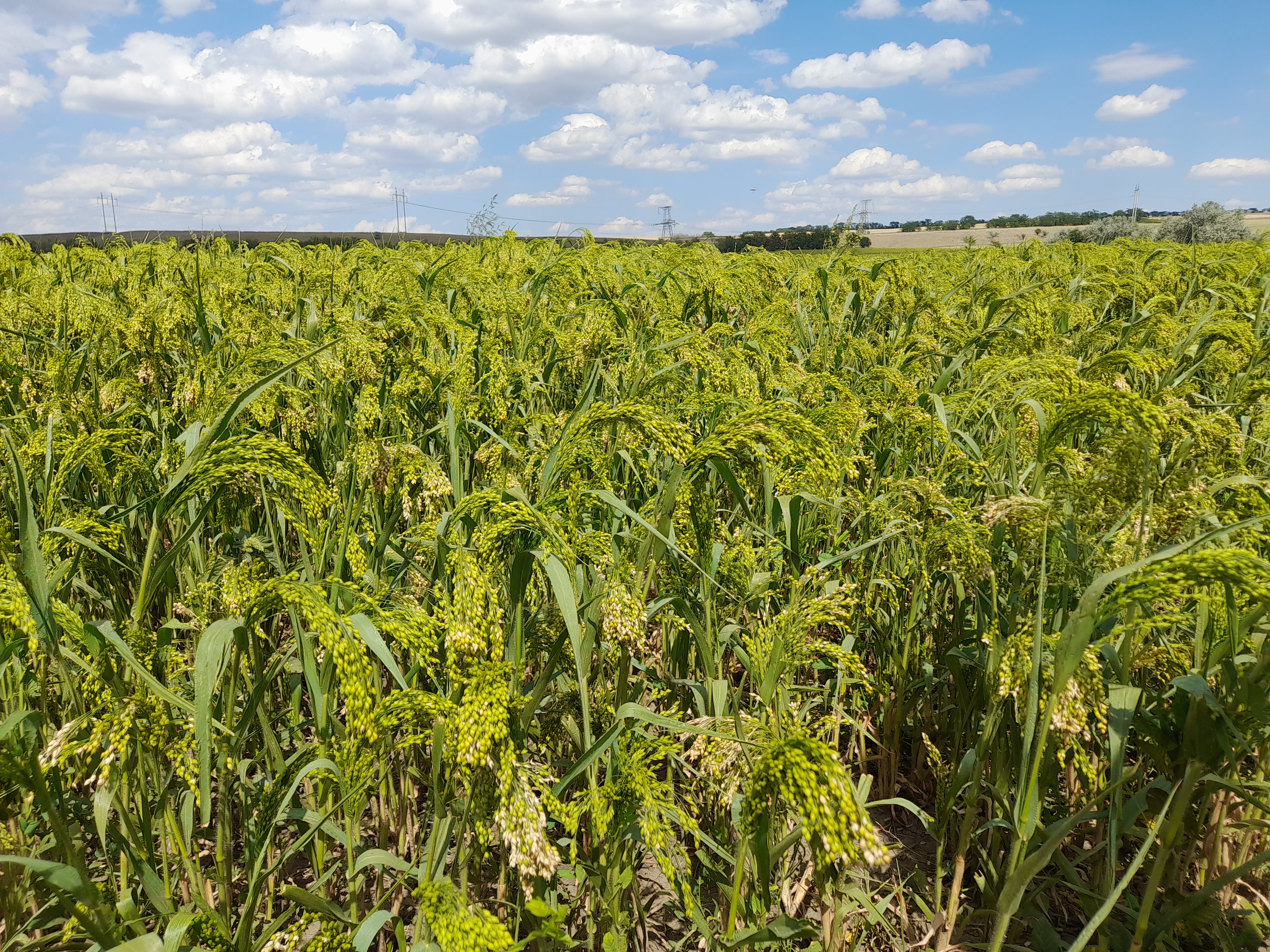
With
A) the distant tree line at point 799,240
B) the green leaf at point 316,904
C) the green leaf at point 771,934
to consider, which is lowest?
the green leaf at point 771,934

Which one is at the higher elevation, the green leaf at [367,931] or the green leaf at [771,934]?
the green leaf at [367,931]

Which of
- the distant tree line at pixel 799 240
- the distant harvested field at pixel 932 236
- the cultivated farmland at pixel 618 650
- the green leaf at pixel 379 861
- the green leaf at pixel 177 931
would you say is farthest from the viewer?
the distant harvested field at pixel 932 236

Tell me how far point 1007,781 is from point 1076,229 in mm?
30064

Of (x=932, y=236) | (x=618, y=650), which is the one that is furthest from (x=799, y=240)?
(x=932, y=236)

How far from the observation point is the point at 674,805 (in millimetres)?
1310

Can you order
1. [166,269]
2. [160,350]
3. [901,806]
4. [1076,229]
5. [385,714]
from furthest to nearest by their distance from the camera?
1. [1076,229]
2. [166,269]
3. [160,350]
4. [901,806]
5. [385,714]

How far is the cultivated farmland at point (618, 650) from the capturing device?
1.09m

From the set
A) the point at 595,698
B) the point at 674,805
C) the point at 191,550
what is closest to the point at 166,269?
the point at 191,550

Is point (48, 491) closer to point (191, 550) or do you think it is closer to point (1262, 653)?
point (191, 550)

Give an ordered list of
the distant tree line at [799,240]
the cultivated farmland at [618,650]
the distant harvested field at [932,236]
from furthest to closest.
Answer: the distant harvested field at [932,236], the distant tree line at [799,240], the cultivated farmland at [618,650]

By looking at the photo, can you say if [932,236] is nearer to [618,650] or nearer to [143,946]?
[618,650]

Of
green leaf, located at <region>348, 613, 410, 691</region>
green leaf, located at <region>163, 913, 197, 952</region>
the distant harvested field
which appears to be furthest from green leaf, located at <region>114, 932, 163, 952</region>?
the distant harvested field

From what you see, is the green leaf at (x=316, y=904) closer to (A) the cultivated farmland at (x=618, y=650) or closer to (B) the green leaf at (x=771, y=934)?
(A) the cultivated farmland at (x=618, y=650)


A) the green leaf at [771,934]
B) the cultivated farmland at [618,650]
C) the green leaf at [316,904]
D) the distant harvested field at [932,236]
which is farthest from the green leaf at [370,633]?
the distant harvested field at [932,236]
